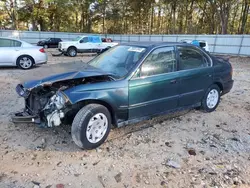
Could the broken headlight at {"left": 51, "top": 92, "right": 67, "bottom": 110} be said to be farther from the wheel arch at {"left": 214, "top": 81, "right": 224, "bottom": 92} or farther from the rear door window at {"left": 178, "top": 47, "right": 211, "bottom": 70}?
the wheel arch at {"left": 214, "top": 81, "right": 224, "bottom": 92}

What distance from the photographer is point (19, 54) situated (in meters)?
8.86

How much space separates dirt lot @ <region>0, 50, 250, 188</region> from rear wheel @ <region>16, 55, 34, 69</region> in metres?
5.24

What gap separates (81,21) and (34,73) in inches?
1500

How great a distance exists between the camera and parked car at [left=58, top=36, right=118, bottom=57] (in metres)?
16.1

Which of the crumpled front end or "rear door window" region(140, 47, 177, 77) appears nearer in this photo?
the crumpled front end

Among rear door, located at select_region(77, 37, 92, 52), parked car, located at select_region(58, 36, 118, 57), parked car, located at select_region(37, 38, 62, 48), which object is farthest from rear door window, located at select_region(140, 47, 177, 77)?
parked car, located at select_region(37, 38, 62, 48)

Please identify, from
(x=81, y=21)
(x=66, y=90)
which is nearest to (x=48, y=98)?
(x=66, y=90)

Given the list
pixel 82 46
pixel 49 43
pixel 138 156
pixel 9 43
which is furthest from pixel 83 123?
pixel 49 43

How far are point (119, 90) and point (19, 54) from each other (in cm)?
717

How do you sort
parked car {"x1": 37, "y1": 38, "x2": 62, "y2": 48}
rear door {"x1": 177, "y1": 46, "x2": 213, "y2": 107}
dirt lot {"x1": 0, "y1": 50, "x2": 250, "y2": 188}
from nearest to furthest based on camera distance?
dirt lot {"x1": 0, "y1": 50, "x2": 250, "y2": 188} → rear door {"x1": 177, "y1": 46, "x2": 213, "y2": 107} → parked car {"x1": 37, "y1": 38, "x2": 62, "y2": 48}

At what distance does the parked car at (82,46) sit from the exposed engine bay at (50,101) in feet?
43.7

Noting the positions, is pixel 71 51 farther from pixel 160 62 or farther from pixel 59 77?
pixel 59 77

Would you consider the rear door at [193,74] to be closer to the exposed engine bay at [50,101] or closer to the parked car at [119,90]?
the parked car at [119,90]

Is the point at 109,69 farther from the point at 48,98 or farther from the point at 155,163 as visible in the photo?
the point at 155,163
